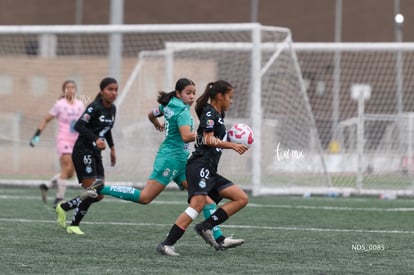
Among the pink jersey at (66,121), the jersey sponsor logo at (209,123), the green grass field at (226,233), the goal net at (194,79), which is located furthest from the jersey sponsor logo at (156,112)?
the goal net at (194,79)

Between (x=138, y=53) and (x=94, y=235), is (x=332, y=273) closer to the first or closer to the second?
(x=94, y=235)

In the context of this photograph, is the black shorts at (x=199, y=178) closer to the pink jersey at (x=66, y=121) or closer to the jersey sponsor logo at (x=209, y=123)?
the jersey sponsor logo at (x=209, y=123)

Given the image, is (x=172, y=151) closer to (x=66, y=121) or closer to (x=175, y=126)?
(x=175, y=126)

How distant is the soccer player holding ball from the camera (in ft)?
26.8

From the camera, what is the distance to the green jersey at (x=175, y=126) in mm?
8809

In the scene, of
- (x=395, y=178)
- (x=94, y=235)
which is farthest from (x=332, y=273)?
(x=395, y=178)

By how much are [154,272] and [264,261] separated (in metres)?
1.12

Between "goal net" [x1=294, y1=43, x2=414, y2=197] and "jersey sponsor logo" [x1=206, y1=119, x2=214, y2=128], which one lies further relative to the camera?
"goal net" [x1=294, y1=43, x2=414, y2=197]

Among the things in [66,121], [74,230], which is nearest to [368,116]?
[66,121]

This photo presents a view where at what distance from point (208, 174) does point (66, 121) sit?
6252mm

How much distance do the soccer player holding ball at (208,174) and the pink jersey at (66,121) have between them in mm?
5761

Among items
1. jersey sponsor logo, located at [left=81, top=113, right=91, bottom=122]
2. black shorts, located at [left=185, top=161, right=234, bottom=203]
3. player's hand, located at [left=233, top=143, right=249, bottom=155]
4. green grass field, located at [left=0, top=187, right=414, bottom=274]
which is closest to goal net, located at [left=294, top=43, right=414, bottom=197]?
green grass field, located at [left=0, top=187, right=414, bottom=274]

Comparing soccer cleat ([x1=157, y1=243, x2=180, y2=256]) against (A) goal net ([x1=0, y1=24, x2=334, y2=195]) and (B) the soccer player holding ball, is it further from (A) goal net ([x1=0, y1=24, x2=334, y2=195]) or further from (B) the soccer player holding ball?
(A) goal net ([x1=0, y1=24, x2=334, y2=195])

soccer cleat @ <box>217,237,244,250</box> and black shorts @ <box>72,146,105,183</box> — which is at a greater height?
black shorts @ <box>72,146,105,183</box>
